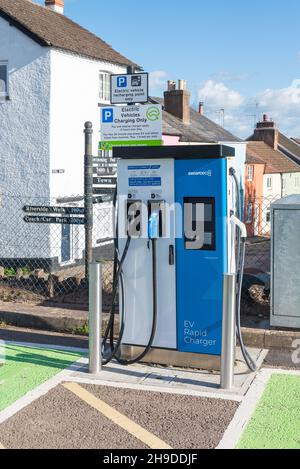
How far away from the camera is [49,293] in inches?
334

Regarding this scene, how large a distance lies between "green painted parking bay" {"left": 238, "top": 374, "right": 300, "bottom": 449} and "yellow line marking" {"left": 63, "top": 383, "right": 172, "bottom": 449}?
1.96 ft

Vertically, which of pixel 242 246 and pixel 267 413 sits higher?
pixel 242 246

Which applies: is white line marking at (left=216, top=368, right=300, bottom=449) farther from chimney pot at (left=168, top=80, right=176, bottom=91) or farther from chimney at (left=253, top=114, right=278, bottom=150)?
chimney at (left=253, top=114, right=278, bottom=150)

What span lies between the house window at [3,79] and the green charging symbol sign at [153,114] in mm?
9488

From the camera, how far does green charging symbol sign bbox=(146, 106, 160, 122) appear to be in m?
8.51

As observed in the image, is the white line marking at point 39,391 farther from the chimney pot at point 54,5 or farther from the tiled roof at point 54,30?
the chimney pot at point 54,5

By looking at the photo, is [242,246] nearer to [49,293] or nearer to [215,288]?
[215,288]

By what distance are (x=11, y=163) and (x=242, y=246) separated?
12.5 meters

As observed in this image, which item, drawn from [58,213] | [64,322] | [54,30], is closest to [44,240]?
[54,30]

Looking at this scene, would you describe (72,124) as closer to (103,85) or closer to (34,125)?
(34,125)

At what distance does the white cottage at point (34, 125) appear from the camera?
16.5 m

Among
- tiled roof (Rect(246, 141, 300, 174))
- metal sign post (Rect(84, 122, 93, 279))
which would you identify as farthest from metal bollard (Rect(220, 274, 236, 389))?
tiled roof (Rect(246, 141, 300, 174))
